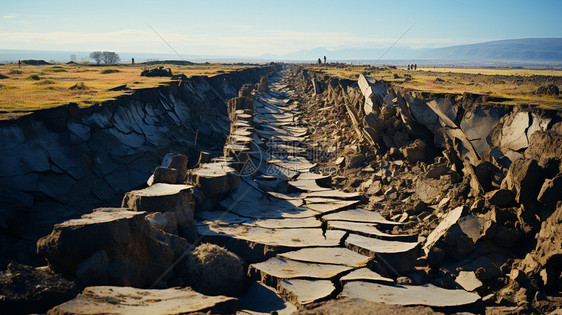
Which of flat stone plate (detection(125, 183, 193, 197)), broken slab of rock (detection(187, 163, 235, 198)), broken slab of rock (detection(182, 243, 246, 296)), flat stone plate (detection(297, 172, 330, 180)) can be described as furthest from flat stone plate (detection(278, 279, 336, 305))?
flat stone plate (detection(297, 172, 330, 180))

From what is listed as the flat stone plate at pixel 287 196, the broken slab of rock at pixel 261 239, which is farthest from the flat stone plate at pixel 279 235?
the flat stone plate at pixel 287 196

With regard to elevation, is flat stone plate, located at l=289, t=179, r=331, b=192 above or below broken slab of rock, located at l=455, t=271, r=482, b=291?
above

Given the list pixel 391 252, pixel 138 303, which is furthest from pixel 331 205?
pixel 138 303

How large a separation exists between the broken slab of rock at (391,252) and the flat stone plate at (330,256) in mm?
108

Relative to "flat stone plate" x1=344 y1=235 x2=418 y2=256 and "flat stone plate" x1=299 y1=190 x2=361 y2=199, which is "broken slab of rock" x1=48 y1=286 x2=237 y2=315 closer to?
"flat stone plate" x1=344 y1=235 x2=418 y2=256

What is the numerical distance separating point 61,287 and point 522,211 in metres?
4.66

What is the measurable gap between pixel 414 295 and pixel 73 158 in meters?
6.50

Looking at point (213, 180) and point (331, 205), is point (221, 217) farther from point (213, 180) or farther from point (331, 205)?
point (331, 205)

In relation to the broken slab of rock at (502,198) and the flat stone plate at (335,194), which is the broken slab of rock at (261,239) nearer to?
the flat stone plate at (335,194)

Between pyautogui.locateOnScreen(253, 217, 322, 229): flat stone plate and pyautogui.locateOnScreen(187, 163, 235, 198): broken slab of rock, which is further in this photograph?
pyautogui.locateOnScreen(187, 163, 235, 198): broken slab of rock

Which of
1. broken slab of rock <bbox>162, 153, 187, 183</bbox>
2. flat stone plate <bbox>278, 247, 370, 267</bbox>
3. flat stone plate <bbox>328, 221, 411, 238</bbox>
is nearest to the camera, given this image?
flat stone plate <bbox>278, 247, 370, 267</bbox>

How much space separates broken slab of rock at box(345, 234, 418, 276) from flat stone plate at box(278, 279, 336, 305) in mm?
861

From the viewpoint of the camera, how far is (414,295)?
3578 mm

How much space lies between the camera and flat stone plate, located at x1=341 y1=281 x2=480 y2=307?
11.2ft
